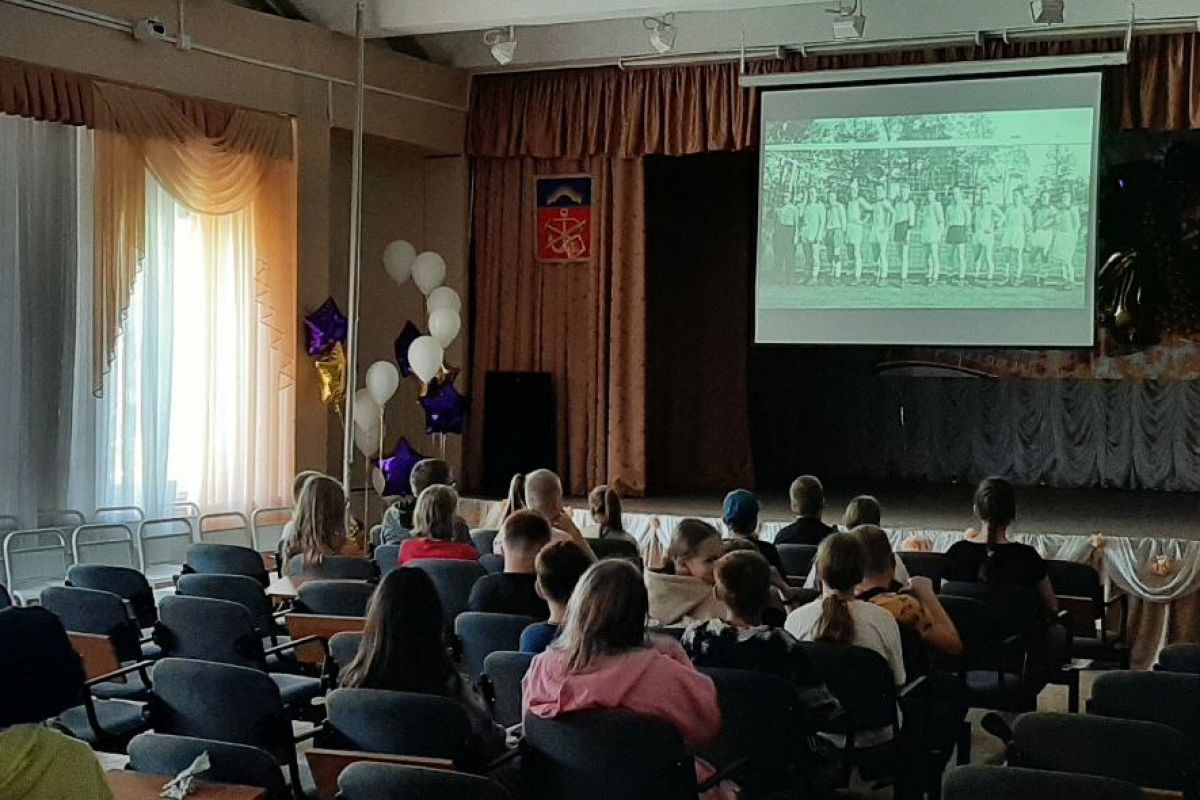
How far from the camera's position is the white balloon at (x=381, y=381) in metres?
9.73

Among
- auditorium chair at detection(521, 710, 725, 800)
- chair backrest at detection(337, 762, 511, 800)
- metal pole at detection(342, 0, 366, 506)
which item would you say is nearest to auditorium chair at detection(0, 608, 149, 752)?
chair backrest at detection(337, 762, 511, 800)

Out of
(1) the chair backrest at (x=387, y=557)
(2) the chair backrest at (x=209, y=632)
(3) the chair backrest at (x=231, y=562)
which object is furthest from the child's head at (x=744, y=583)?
(3) the chair backrest at (x=231, y=562)

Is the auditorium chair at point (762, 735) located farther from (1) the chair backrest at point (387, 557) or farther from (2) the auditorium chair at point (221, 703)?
(1) the chair backrest at point (387, 557)

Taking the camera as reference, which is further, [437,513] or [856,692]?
[437,513]

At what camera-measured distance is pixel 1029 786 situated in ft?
8.93

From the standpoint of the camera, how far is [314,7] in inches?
382

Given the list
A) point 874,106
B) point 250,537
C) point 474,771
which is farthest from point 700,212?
point 474,771

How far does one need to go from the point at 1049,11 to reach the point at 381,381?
492 centimetres

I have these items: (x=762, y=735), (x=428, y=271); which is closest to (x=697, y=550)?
(x=762, y=735)

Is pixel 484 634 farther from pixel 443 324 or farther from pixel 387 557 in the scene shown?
pixel 443 324

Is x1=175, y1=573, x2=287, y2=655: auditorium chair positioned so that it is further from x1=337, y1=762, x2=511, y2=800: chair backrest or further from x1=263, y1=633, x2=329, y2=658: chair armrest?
x1=337, y1=762, x2=511, y2=800: chair backrest

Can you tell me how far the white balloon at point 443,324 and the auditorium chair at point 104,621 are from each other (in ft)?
16.4

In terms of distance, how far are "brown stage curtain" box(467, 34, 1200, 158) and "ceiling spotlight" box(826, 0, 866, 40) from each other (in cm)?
66

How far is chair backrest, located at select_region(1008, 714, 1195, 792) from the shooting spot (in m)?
3.13
